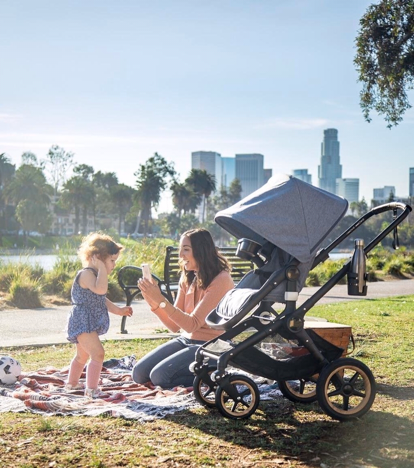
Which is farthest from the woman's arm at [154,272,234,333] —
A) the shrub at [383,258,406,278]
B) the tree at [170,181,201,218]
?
the tree at [170,181,201,218]

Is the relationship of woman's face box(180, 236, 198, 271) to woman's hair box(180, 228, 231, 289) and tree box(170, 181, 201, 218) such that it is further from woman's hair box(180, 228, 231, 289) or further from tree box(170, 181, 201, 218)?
tree box(170, 181, 201, 218)

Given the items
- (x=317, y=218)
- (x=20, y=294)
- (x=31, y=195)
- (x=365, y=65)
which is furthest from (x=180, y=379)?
(x=31, y=195)

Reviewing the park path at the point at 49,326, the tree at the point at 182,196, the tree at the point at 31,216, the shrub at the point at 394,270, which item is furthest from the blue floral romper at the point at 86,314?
the tree at the point at 182,196

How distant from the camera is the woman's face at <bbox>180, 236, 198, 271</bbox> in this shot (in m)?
5.67

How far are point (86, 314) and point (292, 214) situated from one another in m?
1.85

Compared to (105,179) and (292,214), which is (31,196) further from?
(292,214)

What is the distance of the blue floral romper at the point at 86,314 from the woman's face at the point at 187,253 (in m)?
0.71

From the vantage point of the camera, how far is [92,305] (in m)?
5.66

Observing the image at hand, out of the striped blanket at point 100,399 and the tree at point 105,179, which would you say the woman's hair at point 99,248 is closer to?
the striped blanket at point 100,399

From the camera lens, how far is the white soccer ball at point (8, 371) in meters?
5.96

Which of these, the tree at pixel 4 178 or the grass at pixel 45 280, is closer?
the grass at pixel 45 280

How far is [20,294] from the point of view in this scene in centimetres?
1294

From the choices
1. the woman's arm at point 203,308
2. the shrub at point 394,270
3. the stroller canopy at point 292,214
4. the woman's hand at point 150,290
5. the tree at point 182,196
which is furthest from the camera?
the tree at point 182,196

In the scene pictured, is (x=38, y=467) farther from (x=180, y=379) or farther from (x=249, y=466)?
(x=180, y=379)
